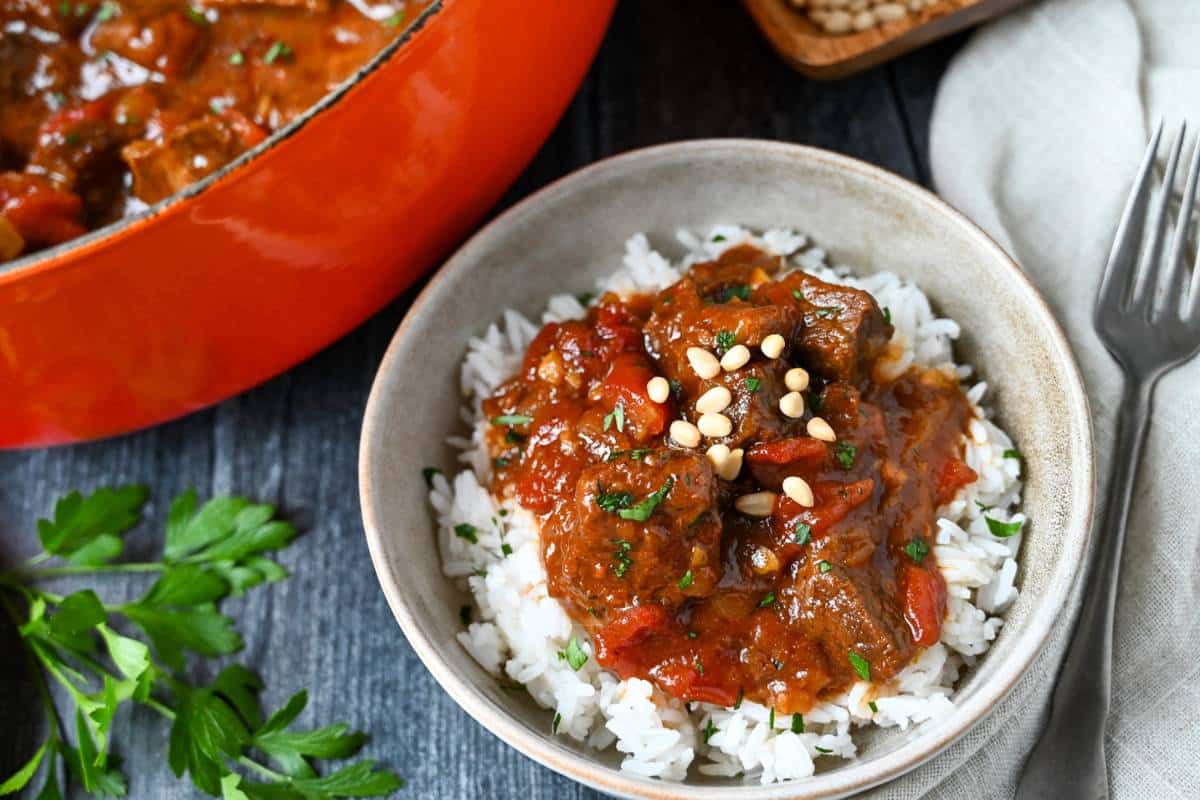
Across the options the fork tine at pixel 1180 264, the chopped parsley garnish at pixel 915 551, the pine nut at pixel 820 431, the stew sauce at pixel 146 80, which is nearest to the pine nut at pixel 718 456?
the pine nut at pixel 820 431

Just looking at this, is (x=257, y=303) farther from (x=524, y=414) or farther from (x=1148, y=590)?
(x=1148, y=590)

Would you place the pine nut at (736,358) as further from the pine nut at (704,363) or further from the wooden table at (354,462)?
the wooden table at (354,462)

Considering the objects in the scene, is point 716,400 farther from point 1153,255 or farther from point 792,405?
point 1153,255

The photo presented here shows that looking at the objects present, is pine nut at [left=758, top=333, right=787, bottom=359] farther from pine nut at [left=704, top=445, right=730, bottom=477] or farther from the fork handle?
the fork handle

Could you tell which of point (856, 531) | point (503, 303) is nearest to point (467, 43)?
point (503, 303)

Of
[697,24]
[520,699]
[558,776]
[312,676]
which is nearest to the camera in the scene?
[520,699]

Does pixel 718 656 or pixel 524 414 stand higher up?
pixel 524 414
